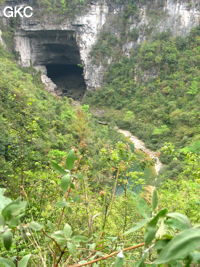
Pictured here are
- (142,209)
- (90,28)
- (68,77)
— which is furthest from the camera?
(68,77)

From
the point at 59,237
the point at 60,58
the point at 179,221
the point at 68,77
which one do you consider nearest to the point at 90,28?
the point at 60,58

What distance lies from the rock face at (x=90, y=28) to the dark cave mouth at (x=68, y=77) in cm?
92

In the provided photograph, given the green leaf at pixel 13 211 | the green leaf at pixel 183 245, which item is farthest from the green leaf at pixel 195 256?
the green leaf at pixel 13 211

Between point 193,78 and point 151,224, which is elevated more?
point 151,224

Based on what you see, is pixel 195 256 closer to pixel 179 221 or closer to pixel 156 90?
pixel 179 221

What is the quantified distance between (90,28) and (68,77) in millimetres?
4200

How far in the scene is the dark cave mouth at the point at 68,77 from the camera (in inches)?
819

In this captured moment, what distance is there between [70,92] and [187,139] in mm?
10729

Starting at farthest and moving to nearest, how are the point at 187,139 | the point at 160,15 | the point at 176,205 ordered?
the point at 160,15 < the point at 187,139 < the point at 176,205

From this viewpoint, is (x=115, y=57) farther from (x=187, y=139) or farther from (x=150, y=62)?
(x=187, y=139)

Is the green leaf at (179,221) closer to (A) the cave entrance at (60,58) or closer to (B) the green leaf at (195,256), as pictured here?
(B) the green leaf at (195,256)

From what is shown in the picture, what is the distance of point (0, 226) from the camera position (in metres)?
0.36

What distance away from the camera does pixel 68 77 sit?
71.5 feet

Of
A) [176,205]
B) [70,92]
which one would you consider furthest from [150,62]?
[176,205]
